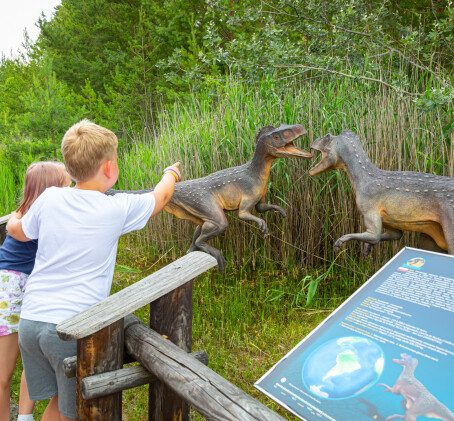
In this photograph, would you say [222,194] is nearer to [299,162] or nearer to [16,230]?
[299,162]

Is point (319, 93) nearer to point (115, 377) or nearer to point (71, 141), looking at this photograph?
point (71, 141)

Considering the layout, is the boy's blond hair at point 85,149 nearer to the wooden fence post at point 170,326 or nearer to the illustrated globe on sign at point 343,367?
the wooden fence post at point 170,326

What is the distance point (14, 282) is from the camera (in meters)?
2.00

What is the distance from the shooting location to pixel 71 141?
1.63 m

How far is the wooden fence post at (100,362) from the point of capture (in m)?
1.51

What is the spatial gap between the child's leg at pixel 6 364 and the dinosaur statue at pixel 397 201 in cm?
170

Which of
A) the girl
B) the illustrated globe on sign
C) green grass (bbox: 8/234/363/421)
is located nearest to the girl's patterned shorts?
the girl

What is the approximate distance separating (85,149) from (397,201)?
5.01ft

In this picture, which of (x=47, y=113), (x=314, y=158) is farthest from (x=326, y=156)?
(x=47, y=113)

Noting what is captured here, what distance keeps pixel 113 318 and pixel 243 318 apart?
6.28 feet

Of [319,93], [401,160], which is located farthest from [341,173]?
[319,93]

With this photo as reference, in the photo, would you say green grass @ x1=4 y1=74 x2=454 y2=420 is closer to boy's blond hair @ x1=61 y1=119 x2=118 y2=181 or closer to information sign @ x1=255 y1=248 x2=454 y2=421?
information sign @ x1=255 y1=248 x2=454 y2=421

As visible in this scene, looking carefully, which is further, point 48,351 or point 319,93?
point 319,93

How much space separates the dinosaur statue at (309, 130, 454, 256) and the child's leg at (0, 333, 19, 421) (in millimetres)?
1702
